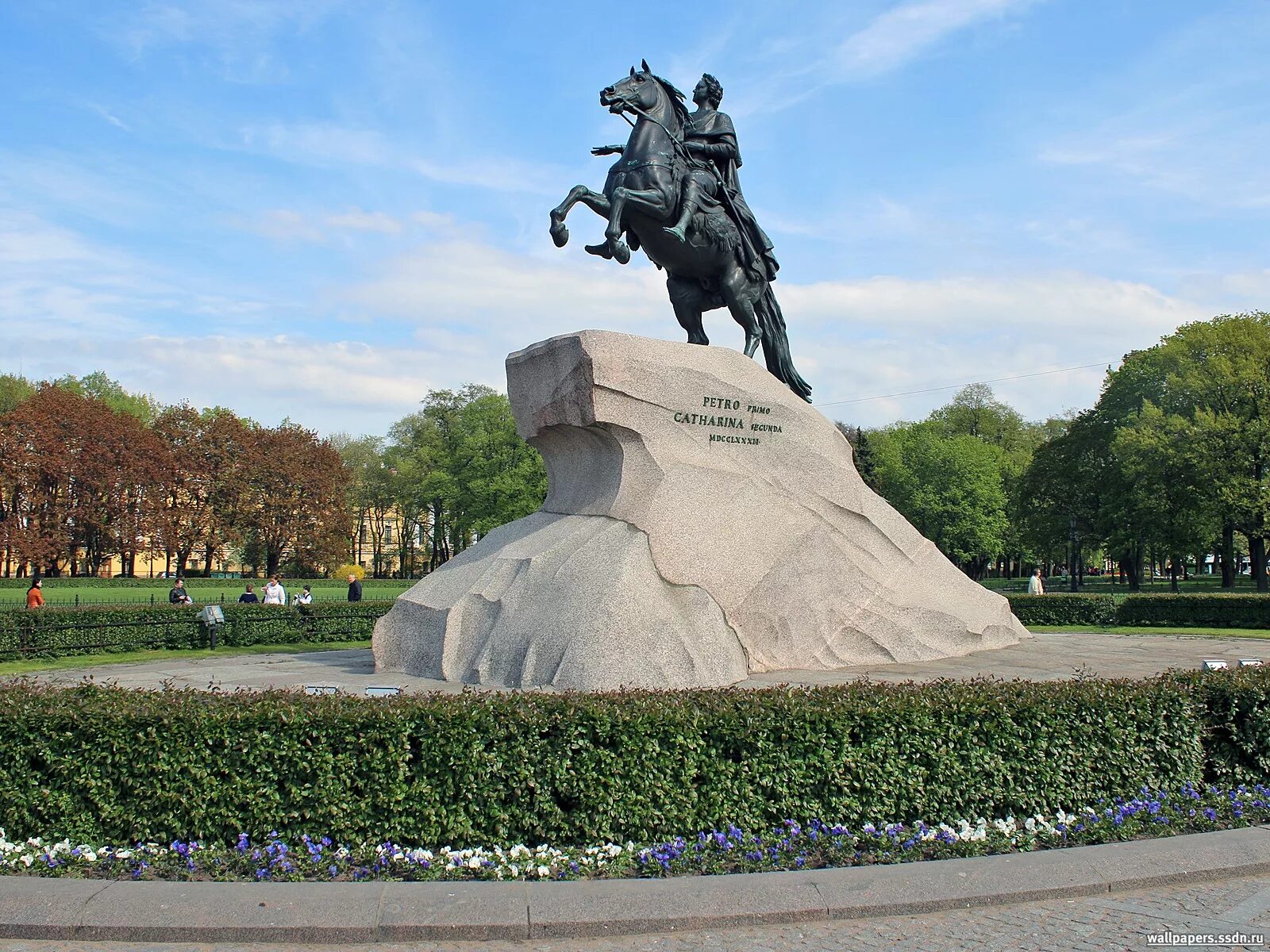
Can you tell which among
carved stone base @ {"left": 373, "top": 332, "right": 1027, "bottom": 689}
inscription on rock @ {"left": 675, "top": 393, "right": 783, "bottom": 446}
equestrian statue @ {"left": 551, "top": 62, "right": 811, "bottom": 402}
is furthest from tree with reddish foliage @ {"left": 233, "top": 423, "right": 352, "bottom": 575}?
inscription on rock @ {"left": 675, "top": 393, "right": 783, "bottom": 446}

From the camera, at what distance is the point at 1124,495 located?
143 feet

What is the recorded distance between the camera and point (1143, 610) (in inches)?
910

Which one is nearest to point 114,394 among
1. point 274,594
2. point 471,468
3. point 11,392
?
point 11,392

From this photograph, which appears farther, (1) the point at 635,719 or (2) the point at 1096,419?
(2) the point at 1096,419

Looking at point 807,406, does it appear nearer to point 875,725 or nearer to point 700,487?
point 700,487

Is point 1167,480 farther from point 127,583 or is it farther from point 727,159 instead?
point 127,583

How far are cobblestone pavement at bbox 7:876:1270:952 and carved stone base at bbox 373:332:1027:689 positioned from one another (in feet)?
15.7

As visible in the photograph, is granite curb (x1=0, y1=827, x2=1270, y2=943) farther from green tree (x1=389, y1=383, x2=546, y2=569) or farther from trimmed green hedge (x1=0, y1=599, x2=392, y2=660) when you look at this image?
green tree (x1=389, y1=383, x2=546, y2=569)

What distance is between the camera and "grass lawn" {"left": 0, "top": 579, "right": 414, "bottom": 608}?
121 ft

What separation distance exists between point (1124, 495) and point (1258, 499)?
604 centimetres

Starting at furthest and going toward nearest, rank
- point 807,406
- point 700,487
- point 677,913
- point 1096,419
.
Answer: point 1096,419, point 807,406, point 700,487, point 677,913

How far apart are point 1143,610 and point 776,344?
13389 mm

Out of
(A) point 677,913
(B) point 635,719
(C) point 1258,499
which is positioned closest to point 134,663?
(B) point 635,719

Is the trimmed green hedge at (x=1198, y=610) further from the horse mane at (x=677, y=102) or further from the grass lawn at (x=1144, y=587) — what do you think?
the grass lawn at (x=1144, y=587)
